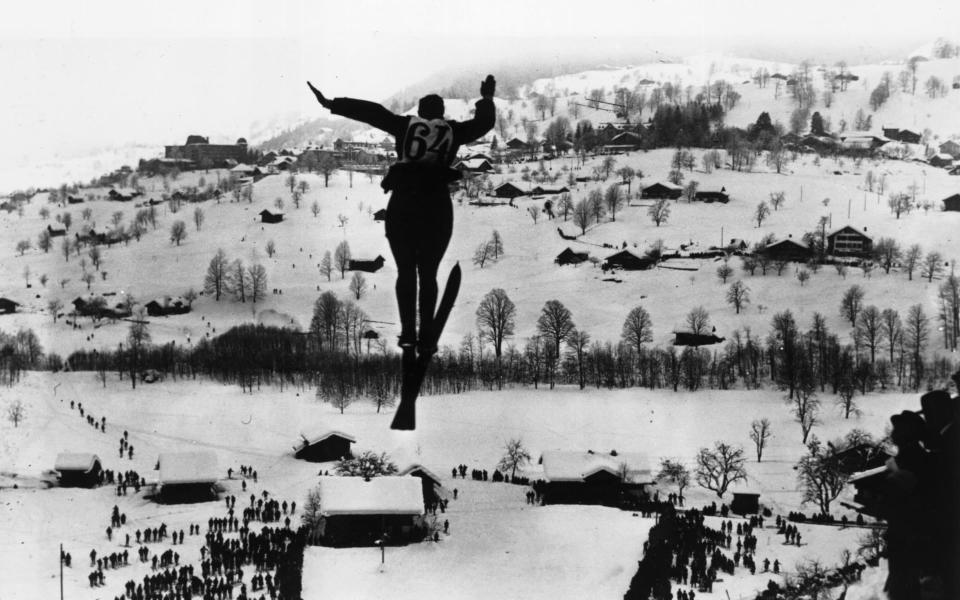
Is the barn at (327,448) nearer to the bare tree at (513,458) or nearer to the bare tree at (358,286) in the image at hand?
the bare tree at (513,458)

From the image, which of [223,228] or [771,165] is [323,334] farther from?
[771,165]

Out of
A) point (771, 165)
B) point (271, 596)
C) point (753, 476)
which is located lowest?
point (753, 476)

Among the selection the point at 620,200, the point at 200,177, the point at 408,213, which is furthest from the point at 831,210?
the point at 408,213

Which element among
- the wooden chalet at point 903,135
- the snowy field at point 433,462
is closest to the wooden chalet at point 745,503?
the snowy field at point 433,462

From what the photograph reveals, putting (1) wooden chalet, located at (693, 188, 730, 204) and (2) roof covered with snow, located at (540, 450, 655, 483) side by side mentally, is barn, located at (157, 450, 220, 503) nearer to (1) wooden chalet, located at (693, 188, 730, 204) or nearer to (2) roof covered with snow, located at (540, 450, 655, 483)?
(2) roof covered with snow, located at (540, 450, 655, 483)

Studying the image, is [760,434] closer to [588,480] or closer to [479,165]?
[588,480]

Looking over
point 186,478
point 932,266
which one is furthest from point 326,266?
point 186,478
